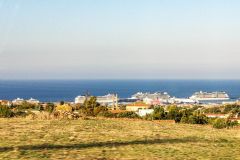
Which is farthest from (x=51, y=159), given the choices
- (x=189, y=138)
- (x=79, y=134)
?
(x=189, y=138)

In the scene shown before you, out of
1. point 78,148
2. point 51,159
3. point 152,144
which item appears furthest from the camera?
point 152,144

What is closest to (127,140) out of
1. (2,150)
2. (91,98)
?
(2,150)

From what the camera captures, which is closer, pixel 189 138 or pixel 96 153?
pixel 96 153

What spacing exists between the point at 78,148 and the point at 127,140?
3.51 m

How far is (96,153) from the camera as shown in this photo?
14.7 meters

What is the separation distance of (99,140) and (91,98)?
34125 millimetres

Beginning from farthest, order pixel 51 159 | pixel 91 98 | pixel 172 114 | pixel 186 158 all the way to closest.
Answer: pixel 91 98
pixel 172 114
pixel 186 158
pixel 51 159

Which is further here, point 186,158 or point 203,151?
point 203,151

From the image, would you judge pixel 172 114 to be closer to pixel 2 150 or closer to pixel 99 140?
pixel 99 140

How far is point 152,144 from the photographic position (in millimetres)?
17766

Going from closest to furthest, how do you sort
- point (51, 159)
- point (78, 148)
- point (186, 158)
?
1. point (51, 159)
2. point (186, 158)
3. point (78, 148)

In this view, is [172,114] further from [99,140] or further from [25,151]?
[25,151]

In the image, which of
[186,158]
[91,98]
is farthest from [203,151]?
[91,98]

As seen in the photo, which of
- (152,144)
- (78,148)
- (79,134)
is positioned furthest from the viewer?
(79,134)
